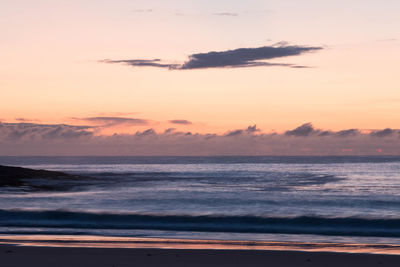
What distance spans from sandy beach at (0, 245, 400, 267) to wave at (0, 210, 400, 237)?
22.6ft

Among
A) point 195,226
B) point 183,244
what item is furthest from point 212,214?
point 183,244

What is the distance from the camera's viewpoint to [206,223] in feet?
71.6

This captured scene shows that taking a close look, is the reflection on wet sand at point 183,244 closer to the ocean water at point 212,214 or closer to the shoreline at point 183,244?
the shoreline at point 183,244

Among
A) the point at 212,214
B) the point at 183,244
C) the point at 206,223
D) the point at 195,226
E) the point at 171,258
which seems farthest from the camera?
the point at 212,214

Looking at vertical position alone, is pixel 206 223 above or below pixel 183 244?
below

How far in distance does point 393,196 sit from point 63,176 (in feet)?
93.2

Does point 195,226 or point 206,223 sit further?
point 206,223

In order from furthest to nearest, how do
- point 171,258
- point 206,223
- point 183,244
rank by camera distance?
1. point 206,223
2. point 183,244
3. point 171,258

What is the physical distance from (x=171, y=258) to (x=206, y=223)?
999 cm

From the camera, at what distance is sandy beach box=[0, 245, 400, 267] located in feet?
37.0

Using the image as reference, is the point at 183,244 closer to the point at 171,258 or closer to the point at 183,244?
the point at 183,244

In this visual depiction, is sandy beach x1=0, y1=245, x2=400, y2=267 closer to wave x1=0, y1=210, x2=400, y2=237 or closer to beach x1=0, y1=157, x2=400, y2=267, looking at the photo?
beach x1=0, y1=157, x2=400, y2=267

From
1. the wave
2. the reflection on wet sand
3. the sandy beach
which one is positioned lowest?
the wave

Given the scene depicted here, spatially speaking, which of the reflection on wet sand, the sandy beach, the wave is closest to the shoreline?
the reflection on wet sand
